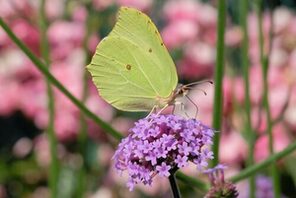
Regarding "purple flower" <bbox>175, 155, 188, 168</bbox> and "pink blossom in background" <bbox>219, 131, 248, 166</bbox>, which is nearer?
"purple flower" <bbox>175, 155, 188, 168</bbox>

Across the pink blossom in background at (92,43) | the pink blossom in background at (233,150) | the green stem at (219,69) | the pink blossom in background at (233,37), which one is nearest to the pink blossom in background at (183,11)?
the pink blossom in background at (233,37)

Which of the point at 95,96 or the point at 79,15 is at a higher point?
the point at 79,15

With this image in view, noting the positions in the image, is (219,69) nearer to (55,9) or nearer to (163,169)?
(163,169)

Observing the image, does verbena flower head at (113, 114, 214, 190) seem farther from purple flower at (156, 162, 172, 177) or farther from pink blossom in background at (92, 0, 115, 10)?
pink blossom in background at (92, 0, 115, 10)

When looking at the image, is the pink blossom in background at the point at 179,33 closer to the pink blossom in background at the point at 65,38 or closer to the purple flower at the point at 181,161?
the pink blossom in background at the point at 65,38

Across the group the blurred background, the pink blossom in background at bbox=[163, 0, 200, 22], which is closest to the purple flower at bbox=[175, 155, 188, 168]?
the blurred background

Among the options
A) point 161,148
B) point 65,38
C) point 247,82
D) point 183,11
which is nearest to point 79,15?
point 65,38

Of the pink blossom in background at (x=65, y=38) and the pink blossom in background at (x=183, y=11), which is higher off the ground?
the pink blossom in background at (x=183, y=11)
